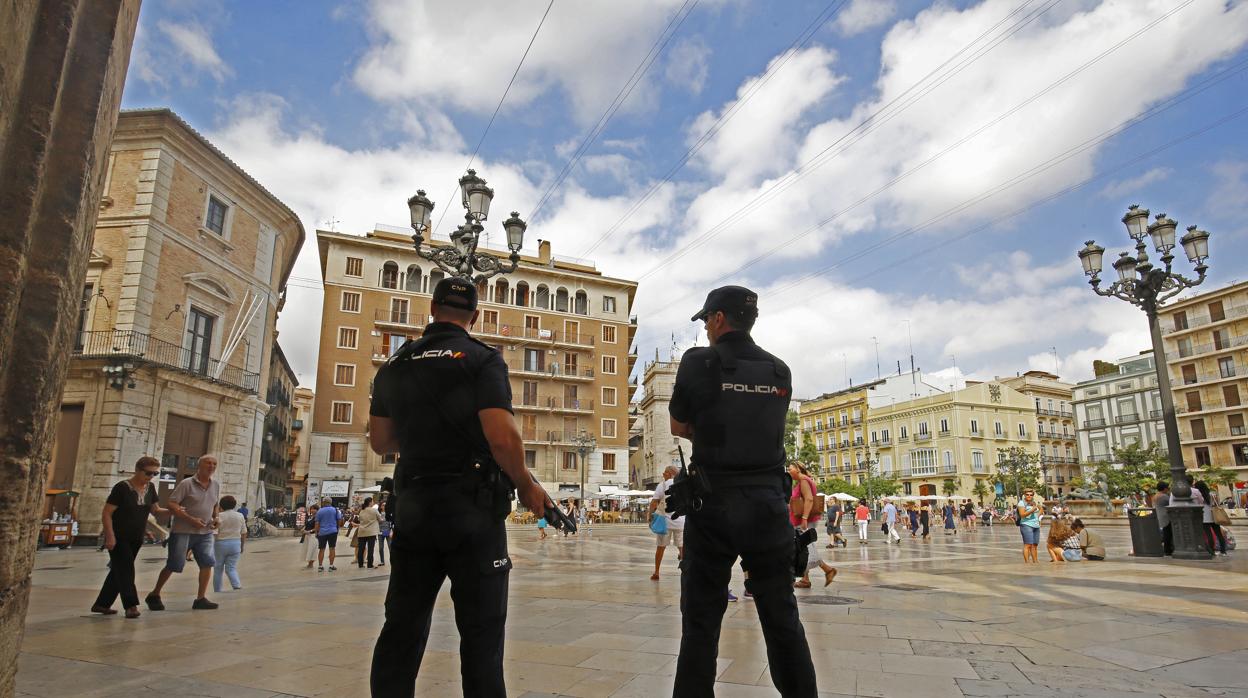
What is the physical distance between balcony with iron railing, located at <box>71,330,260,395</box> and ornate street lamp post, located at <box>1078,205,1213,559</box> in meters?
25.0

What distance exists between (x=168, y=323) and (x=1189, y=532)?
2736 cm

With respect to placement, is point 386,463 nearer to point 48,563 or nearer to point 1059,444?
point 48,563

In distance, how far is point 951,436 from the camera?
63.4m

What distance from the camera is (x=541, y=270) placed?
49.8m

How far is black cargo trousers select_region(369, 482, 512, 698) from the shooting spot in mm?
2275

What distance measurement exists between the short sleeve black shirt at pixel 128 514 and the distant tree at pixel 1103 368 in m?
83.5

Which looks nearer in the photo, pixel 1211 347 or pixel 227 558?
pixel 227 558

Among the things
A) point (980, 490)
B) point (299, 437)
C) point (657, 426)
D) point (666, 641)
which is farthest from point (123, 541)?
point (299, 437)

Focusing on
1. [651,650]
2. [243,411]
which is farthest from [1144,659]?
[243,411]

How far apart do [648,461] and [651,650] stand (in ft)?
221

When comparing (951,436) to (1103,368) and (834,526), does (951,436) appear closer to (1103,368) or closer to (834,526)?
(1103,368)

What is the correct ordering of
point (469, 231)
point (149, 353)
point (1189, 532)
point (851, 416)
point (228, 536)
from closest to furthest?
point (228, 536) < point (469, 231) < point (1189, 532) < point (149, 353) < point (851, 416)

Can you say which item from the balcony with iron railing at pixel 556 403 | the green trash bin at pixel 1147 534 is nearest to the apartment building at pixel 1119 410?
the balcony with iron railing at pixel 556 403

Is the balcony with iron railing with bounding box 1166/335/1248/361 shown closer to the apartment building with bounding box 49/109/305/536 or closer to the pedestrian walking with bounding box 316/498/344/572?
the pedestrian walking with bounding box 316/498/344/572
